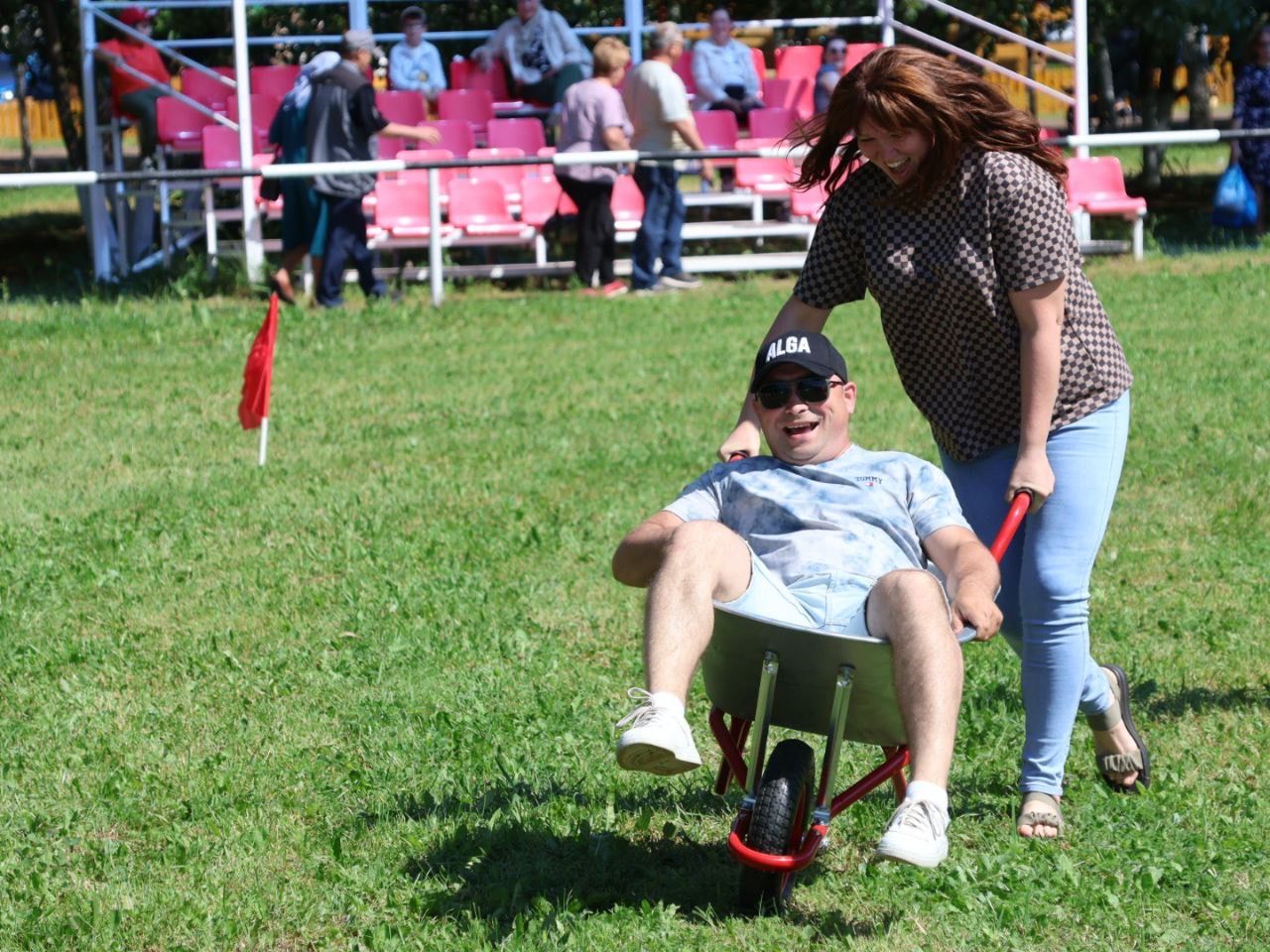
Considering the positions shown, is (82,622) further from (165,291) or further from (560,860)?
(165,291)

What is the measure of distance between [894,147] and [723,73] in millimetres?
15432

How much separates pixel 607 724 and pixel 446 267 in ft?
37.9

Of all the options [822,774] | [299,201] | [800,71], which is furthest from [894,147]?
[800,71]

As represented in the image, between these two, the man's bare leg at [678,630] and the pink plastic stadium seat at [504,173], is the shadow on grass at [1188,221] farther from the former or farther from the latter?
the man's bare leg at [678,630]

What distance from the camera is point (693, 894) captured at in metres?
4.67

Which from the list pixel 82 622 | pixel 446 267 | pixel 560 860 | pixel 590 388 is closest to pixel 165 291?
pixel 446 267

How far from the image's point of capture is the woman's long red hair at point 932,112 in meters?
4.54

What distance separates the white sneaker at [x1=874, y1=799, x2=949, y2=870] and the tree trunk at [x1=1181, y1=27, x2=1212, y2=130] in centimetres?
2241

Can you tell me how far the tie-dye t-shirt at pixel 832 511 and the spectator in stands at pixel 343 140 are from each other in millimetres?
11000

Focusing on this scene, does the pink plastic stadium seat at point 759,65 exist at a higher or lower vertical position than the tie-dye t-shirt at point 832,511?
higher

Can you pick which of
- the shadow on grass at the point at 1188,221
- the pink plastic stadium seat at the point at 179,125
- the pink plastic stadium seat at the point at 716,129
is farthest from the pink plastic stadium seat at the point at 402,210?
the shadow on grass at the point at 1188,221

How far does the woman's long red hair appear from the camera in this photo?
14.9 ft

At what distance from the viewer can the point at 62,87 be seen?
24.8 meters

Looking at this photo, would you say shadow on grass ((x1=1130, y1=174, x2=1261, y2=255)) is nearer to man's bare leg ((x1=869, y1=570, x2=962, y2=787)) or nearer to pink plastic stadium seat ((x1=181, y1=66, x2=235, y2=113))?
pink plastic stadium seat ((x1=181, y1=66, x2=235, y2=113))
